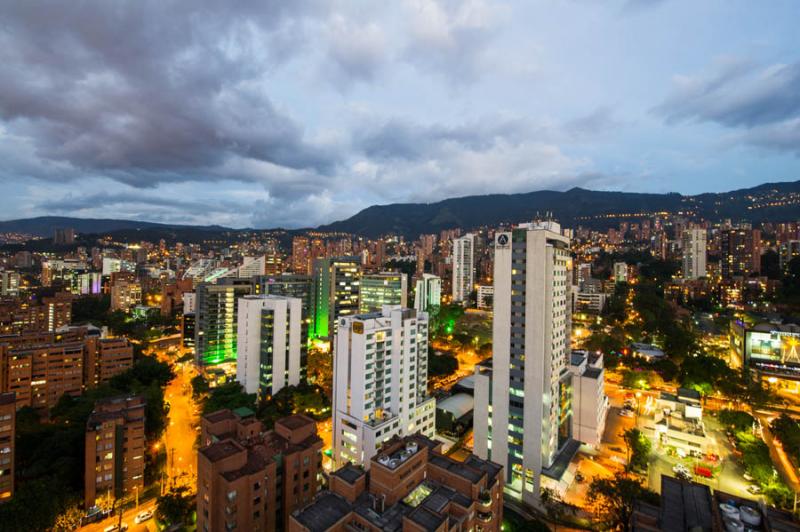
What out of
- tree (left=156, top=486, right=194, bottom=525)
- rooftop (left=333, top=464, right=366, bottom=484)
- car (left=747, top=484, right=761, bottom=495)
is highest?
rooftop (left=333, top=464, right=366, bottom=484)

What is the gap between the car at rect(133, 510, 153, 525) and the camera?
57.3 feet

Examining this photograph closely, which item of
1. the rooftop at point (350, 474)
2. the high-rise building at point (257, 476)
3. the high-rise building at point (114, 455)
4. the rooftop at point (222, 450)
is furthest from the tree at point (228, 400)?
the rooftop at point (350, 474)

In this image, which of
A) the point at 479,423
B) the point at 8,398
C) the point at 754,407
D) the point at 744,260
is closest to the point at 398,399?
the point at 479,423

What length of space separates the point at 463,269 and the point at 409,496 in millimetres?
72537

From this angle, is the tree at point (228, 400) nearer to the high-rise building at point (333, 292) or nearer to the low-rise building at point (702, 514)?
the high-rise building at point (333, 292)

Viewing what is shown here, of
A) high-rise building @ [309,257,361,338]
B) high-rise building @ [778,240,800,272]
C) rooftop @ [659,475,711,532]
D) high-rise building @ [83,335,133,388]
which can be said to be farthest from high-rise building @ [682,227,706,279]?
high-rise building @ [83,335,133,388]

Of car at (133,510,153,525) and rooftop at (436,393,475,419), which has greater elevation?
rooftop at (436,393,475,419)

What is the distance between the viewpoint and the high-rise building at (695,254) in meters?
70.3

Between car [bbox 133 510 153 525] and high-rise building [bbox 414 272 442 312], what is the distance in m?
46.2

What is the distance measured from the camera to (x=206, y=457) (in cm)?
1385

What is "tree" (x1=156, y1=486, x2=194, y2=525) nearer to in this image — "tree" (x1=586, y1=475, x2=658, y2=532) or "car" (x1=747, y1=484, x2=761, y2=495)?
"tree" (x1=586, y1=475, x2=658, y2=532)

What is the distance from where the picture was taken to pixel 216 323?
40.0 metres

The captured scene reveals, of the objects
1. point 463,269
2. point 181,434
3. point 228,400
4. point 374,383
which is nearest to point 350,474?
point 374,383

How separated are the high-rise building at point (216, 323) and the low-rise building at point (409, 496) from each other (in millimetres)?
32301
